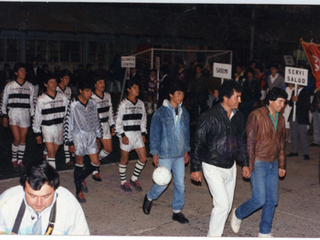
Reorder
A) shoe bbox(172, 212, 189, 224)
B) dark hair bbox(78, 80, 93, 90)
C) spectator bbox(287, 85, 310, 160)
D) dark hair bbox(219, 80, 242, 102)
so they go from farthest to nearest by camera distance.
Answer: spectator bbox(287, 85, 310, 160)
dark hair bbox(78, 80, 93, 90)
shoe bbox(172, 212, 189, 224)
dark hair bbox(219, 80, 242, 102)

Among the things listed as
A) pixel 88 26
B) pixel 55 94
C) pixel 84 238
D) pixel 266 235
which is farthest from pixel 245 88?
pixel 88 26

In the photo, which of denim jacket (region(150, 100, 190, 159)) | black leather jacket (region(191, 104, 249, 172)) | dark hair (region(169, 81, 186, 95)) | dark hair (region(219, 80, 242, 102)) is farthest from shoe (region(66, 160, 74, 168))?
dark hair (region(219, 80, 242, 102))

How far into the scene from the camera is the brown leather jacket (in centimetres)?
529

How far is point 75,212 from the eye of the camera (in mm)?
3086

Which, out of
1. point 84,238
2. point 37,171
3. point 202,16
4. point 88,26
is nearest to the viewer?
point 37,171

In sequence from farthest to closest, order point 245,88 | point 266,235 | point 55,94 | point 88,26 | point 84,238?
point 88,26 → point 245,88 → point 55,94 → point 266,235 → point 84,238

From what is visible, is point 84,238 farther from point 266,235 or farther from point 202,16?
point 202,16

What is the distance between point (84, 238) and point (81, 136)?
11.9 feet

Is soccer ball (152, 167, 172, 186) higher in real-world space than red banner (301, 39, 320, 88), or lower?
lower

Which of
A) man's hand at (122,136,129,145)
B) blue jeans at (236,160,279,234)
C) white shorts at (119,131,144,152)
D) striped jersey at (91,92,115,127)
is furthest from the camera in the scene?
striped jersey at (91,92,115,127)

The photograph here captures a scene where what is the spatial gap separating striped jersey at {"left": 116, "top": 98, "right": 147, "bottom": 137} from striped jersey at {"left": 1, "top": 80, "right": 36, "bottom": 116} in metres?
2.19

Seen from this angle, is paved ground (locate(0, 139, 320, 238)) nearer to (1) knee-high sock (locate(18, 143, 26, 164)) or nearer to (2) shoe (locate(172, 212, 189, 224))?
(2) shoe (locate(172, 212, 189, 224))

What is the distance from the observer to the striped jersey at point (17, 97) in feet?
27.1

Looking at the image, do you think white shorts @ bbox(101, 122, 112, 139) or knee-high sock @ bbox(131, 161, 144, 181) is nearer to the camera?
knee-high sock @ bbox(131, 161, 144, 181)
